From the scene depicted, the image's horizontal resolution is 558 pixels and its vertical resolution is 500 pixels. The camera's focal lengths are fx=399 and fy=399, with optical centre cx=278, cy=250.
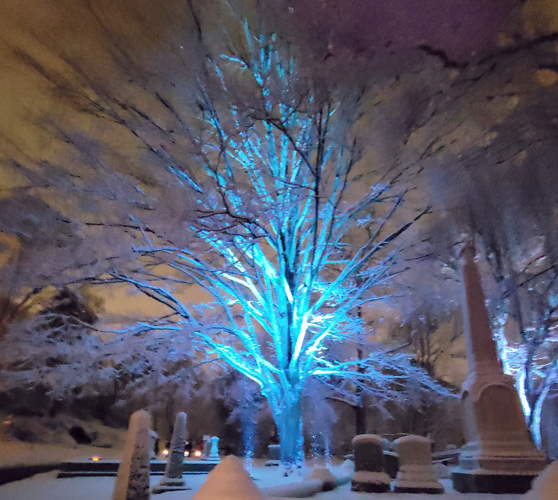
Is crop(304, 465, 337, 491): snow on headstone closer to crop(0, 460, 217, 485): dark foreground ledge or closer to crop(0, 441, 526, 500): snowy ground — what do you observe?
crop(0, 441, 526, 500): snowy ground

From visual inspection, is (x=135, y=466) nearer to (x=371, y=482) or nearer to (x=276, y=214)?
(x=371, y=482)

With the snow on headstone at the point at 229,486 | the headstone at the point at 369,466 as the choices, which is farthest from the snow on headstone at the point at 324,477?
the snow on headstone at the point at 229,486

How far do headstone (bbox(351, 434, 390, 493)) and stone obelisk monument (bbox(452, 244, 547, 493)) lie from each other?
1.41 metres

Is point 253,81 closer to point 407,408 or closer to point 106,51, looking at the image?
point 106,51

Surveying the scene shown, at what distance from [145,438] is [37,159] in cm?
751

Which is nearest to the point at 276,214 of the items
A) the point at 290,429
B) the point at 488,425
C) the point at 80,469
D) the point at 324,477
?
the point at 290,429

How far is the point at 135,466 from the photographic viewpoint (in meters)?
5.34

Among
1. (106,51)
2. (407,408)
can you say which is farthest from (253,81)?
(407,408)

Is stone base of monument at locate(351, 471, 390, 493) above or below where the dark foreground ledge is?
above

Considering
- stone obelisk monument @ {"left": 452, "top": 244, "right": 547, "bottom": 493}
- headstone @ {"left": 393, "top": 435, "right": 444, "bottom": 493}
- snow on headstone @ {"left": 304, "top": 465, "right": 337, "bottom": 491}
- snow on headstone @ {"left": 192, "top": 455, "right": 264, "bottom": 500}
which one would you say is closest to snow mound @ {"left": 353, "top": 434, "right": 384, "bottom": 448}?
headstone @ {"left": 393, "top": 435, "right": 444, "bottom": 493}

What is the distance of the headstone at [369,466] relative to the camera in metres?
7.25

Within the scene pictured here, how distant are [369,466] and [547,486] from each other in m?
4.99

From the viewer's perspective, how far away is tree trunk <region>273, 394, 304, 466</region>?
31.2 feet

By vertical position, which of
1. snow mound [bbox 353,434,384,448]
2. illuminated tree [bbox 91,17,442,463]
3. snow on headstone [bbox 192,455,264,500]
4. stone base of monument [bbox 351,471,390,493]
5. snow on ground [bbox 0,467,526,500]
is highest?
illuminated tree [bbox 91,17,442,463]
